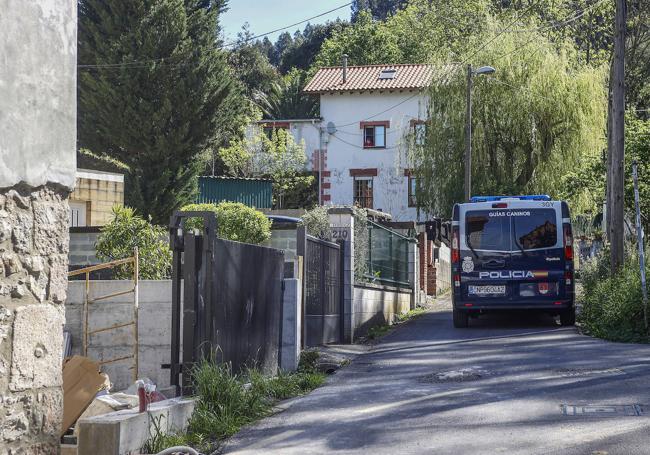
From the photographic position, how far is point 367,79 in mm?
51719

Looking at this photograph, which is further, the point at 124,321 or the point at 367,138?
the point at 367,138

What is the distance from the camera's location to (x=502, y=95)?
1358 inches

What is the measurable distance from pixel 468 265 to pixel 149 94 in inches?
619

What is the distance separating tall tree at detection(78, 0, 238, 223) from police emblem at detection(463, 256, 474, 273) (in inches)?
551

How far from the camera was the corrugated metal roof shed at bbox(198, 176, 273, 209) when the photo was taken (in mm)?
41281

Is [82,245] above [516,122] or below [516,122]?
below

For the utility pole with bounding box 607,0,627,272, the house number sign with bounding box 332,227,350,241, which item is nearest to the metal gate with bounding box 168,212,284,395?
the house number sign with bounding box 332,227,350,241

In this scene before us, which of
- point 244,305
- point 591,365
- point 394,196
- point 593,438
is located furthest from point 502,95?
point 593,438

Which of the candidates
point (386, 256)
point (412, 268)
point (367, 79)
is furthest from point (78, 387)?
point (367, 79)

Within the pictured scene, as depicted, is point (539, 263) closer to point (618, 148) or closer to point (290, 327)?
point (618, 148)

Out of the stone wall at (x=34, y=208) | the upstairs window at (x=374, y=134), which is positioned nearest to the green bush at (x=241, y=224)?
the stone wall at (x=34, y=208)

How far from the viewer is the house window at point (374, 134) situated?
164 ft

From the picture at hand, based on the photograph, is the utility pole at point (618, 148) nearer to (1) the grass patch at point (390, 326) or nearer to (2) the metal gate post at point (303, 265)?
(1) the grass patch at point (390, 326)

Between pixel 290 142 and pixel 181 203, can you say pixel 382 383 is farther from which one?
pixel 290 142
